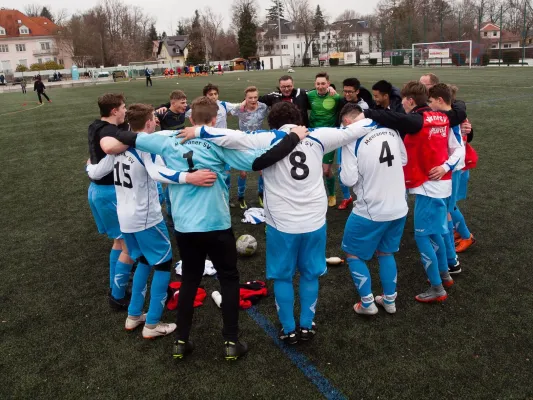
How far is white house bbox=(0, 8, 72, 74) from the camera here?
85375mm

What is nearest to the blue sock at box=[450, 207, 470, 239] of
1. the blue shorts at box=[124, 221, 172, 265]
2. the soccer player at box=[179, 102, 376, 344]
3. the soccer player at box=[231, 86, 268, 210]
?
the soccer player at box=[179, 102, 376, 344]

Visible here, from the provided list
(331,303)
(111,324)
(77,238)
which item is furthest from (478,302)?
(77,238)

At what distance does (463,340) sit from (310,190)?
195 centimetres

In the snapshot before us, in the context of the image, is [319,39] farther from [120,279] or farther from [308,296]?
[308,296]

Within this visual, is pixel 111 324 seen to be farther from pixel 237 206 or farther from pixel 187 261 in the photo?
pixel 237 206

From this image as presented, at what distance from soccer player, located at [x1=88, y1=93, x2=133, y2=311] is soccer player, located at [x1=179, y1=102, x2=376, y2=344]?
1.19 metres

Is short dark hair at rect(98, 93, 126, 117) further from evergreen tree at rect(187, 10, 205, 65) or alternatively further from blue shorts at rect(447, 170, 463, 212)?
evergreen tree at rect(187, 10, 205, 65)

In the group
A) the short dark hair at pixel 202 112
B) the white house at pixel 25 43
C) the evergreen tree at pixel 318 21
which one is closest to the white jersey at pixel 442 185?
the short dark hair at pixel 202 112

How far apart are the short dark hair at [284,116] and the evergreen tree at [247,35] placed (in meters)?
86.3

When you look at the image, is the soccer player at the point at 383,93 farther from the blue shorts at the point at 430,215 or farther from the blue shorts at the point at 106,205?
the blue shorts at the point at 106,205

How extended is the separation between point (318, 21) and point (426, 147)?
110m

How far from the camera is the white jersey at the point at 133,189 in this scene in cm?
368

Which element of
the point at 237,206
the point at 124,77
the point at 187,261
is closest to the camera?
the point at 187,261

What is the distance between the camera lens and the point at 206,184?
10.6 ft
